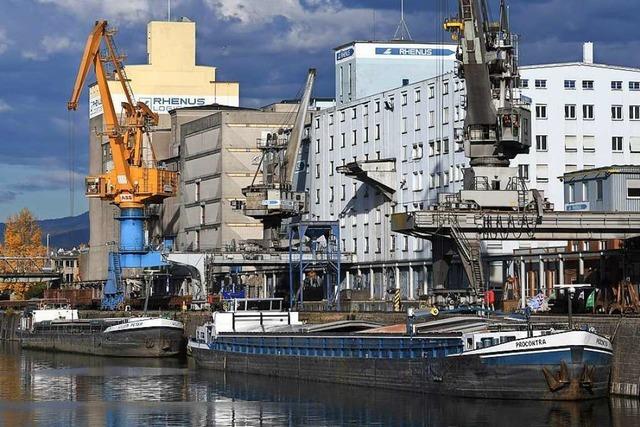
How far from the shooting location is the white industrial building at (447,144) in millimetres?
109188

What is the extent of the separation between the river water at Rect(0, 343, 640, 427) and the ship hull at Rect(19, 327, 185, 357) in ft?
58.3

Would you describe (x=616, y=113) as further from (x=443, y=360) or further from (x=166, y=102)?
(x=166, y=102)

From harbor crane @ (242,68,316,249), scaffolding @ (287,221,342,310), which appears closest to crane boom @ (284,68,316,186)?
harbor crane @ (242,68,316,249)

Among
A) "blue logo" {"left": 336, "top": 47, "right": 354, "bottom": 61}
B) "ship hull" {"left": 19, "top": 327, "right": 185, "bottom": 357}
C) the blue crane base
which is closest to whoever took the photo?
"ship hull" {"left": 19, "top": 327, "right": 185, "bottom": 357}

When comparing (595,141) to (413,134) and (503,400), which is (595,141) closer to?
(413,134)

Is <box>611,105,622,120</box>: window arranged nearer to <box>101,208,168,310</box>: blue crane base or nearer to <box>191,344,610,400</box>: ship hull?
<box>101,208,168,310</box>: blue crane base

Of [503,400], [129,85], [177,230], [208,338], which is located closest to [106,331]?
[208,338]

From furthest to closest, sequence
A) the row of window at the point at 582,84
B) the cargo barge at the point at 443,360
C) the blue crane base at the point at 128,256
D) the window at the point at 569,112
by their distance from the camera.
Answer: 1. the blue crane base at the point at 128,256
2. the window at the point at 569,112
3. the row of window at the point at 582,84
4. the cargo barge at the point at 443,360

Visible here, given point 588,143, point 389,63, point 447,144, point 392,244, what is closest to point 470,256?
point 447,144

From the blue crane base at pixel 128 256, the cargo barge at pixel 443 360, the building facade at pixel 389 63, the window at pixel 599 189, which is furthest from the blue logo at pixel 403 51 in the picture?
the cargo barge at pixel 443 360

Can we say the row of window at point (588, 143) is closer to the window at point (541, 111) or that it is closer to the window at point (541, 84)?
the window at point (541, 111)

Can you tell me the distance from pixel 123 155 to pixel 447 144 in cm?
4390

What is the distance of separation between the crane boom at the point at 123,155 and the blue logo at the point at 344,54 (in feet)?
68.2

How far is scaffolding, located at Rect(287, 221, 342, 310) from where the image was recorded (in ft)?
379
